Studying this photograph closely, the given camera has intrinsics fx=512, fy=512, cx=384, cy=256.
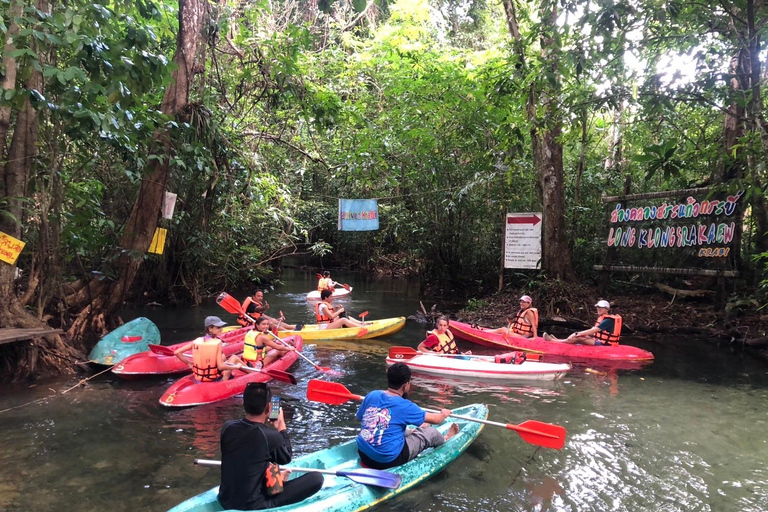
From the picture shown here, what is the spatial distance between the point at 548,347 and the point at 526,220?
391 cm

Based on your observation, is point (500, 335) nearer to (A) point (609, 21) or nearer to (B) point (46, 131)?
(A) point (609, 21)

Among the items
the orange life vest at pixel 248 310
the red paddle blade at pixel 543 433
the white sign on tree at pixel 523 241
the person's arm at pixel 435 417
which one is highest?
the white sign on tree at pixel 523 241

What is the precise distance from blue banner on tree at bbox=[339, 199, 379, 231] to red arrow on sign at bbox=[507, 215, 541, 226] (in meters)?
3.93

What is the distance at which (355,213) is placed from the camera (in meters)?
14.7

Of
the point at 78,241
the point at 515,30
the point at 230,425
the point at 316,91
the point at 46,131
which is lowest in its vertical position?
the point at 230,425

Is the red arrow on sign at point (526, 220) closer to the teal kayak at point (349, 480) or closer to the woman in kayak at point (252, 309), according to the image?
the woman in kayak at point (252, 309)

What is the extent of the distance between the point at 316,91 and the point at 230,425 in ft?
27.1

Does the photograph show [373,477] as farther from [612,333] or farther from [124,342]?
[612,333]

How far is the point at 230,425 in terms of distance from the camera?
11.2ft

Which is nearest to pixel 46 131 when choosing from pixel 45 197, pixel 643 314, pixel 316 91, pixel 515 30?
pixel 45 197

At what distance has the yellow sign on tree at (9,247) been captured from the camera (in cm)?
644

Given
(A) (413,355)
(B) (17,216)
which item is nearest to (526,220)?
(A) (413,355)

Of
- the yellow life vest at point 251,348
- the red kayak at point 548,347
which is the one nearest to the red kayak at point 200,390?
the yellow life vest at point 251,348

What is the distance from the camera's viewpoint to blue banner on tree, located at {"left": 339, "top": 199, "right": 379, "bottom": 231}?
577 inches
